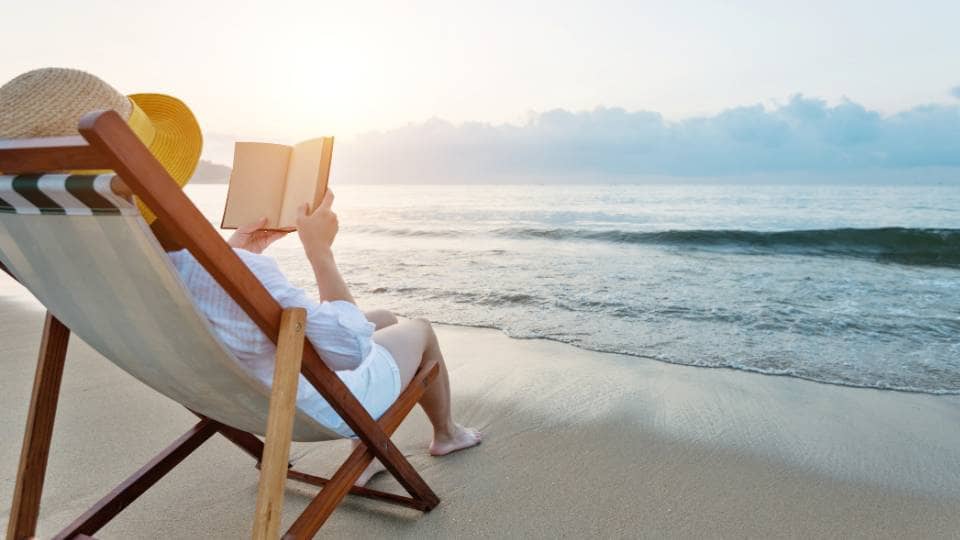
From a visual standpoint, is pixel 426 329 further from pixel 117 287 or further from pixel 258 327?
pixel 117 287

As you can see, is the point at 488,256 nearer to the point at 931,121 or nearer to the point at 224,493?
the point at 224,493

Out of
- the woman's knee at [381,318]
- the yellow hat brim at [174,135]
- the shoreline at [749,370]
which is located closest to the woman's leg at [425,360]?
the woman's knee at [381,318]

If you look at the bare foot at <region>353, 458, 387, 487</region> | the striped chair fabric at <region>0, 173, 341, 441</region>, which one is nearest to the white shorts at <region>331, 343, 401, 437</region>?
the striped chair fabric at <region>0, 173, 341, 441</region>

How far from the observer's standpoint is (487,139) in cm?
3881

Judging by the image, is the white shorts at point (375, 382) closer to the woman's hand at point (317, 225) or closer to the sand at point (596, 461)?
the woman's hand at point (317, 225)

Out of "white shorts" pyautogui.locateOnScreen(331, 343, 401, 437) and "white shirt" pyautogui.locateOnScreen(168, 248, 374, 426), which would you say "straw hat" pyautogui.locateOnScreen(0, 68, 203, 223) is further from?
"white shorts" pyautogui.locateOnScreen(331, 343, 401, 437)

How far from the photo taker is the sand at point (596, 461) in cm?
238

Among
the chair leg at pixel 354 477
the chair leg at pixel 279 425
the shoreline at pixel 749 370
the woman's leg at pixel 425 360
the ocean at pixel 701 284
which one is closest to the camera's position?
the chair leg at pixel 279 425

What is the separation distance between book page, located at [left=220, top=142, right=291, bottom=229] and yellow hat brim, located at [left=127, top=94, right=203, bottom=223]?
312 millimetres

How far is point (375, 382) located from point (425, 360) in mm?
390

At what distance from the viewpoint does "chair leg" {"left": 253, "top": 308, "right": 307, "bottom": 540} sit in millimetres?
1399

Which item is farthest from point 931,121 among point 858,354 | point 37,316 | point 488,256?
point 37,316

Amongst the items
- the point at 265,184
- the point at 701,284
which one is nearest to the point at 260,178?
the point at 265,184

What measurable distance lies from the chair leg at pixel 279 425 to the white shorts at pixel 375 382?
469 mm
